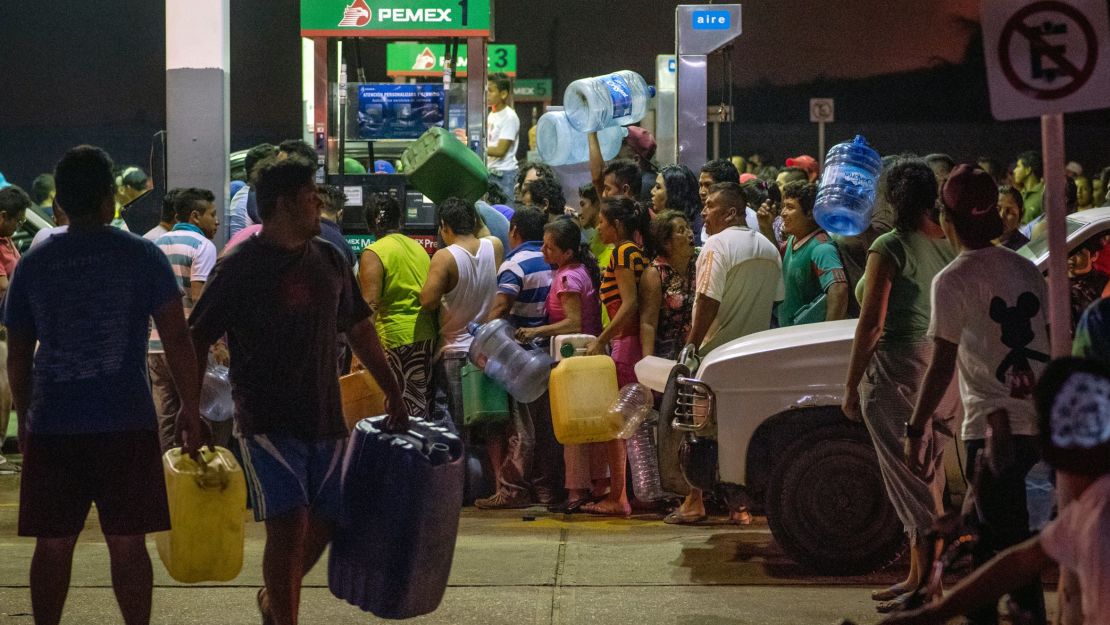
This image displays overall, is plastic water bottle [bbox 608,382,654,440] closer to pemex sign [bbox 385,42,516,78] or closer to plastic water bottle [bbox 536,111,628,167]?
plastic water bottle [bbox 536,111,628,167]

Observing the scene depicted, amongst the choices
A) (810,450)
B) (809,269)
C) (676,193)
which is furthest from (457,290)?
(810,450)

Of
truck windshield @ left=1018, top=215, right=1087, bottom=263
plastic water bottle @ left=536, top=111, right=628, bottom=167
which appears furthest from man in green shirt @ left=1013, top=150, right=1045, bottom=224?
A: truck windshield @ left=1018, top=215, right=1087, bottom=263

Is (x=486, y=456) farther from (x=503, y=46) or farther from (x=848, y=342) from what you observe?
(x=503, y=46)

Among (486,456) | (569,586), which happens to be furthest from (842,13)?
(569,586)

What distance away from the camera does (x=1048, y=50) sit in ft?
16.1

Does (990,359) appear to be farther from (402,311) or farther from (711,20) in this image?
(711,20)

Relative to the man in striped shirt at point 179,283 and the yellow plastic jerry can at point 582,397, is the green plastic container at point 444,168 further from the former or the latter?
the yellow plastic jerry can at point 582,397

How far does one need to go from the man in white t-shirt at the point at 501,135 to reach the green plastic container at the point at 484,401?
497 centimetres

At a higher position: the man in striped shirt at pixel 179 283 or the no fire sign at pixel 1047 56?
the no fire sign at pixel 1047 56

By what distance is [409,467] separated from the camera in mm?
5020

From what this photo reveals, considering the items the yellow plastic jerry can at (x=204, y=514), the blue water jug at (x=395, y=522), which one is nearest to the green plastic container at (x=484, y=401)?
the yellow plastic jerry can at (x=204, y=514)

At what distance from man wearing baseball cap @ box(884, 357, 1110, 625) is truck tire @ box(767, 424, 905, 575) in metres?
3.79

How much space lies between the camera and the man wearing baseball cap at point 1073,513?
3.06m

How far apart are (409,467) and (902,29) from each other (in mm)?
29267
